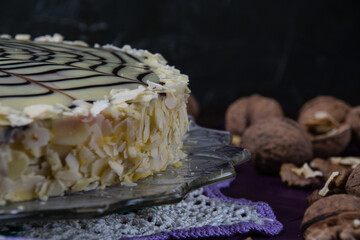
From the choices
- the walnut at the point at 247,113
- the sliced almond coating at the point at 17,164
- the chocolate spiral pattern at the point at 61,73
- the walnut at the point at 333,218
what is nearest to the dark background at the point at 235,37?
the walnut at the point at 247,113

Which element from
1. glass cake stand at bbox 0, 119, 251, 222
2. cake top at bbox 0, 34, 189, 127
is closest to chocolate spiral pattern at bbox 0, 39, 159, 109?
cake top at bbox 0, 34, 189, 127

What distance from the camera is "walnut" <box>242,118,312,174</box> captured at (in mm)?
1463

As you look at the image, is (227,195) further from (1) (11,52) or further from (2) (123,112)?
(1) (11,52)

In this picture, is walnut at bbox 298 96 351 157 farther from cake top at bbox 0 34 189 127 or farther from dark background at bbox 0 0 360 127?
dark background at bbox 0 0 360 127

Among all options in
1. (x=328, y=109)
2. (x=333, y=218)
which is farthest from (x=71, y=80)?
(x=328, y=109)

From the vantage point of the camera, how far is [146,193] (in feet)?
3.05

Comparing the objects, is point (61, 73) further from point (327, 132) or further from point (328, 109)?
point (328, 109)

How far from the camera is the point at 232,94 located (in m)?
2.72

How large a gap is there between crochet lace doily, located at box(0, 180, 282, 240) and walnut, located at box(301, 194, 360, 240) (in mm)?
112

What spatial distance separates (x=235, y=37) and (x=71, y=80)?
1.68 m

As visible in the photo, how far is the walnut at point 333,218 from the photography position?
892 millimetres

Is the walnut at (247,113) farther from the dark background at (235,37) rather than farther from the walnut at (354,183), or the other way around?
the walnut at (354,183)

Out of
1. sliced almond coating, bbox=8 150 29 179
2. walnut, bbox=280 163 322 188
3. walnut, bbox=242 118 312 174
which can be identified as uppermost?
sliced almond coating, bbox=8 150 29 179

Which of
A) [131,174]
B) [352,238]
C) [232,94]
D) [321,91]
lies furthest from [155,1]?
[352,238]
